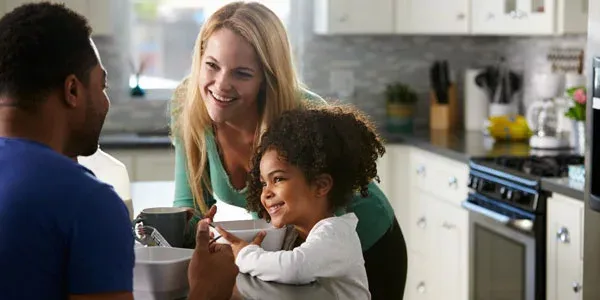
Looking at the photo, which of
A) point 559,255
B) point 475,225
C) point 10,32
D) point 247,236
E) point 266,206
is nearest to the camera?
point 10,32

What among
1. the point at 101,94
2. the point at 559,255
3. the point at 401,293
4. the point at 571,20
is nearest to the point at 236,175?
the point at 401,293

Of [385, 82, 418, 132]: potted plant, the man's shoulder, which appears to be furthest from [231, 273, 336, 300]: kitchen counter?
[385, 82, 418, 132]: potted plant

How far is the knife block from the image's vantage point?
240 inches

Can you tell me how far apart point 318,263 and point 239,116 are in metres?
0.82

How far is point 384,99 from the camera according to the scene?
20.8ft

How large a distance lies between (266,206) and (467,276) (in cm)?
271

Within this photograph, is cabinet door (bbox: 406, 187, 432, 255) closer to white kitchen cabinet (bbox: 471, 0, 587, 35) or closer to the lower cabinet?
the lower cabinet

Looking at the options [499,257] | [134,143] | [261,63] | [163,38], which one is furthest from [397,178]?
[261,63]

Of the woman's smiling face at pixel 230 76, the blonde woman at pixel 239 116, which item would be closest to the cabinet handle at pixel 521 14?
the blonde woman at pixel 239 116

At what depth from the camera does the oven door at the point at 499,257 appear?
13.9 ft

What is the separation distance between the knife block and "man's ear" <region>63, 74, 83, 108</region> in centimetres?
464

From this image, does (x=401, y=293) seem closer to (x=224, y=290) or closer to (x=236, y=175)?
(x=236, y=175)

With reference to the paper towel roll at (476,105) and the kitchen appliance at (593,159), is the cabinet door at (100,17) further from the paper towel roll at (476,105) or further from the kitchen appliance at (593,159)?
the kitchen appliance at (593,159)

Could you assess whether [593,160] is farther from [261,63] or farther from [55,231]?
[55,231]
